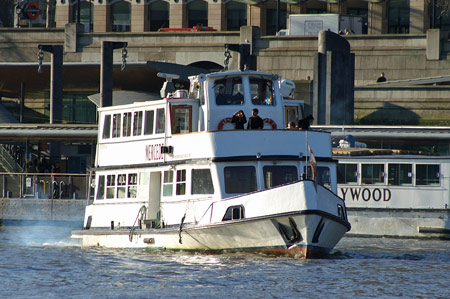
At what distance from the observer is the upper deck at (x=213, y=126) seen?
89.2 ft

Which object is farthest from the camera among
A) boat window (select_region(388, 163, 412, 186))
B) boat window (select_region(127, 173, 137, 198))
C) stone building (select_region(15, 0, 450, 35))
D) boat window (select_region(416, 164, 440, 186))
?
stone building (select_region(15, 0, 450, 35))

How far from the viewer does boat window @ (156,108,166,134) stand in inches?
1155

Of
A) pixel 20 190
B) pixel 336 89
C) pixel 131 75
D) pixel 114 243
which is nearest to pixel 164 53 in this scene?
pixel 131 75

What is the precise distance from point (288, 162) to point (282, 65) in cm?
3492

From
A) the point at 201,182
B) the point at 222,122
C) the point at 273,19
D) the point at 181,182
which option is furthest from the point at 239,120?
the point at 273,19

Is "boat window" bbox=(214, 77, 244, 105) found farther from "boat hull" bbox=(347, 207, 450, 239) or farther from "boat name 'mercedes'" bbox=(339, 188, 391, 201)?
"boat hull" bbox=(347, 207, 450, 239)

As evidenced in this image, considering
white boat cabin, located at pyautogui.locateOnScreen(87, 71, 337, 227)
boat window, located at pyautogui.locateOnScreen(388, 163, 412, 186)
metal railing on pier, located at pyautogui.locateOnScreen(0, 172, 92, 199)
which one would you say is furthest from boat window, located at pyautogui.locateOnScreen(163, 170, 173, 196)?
metal railing on pier, located at pyautogui.locateOnScreen(0, 172, 92, 199)

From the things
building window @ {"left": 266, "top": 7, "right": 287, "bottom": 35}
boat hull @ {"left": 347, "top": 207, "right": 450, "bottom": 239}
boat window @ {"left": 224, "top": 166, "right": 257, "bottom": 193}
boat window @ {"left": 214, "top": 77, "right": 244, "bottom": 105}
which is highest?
building window @ {"left": 266, "top": 7, "right": 287, "bottom": 35}

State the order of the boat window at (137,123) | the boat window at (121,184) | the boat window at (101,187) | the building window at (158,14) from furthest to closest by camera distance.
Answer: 1. the building window at (158,14)
2. the boat window at (101,187)
3. the boat window at (121,184)
4. the boat window at (137,123)

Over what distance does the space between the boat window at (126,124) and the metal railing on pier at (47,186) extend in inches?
463

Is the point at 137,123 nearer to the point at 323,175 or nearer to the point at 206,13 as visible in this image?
the point at 323,175

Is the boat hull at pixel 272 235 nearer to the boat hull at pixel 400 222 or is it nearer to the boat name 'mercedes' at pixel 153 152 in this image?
the boat name 'mercedes' at pixel 153 152

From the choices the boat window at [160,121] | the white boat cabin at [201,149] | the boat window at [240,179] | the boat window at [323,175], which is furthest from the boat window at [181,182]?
the boat window at [323,175]

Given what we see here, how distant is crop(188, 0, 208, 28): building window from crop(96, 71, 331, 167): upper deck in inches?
1687
